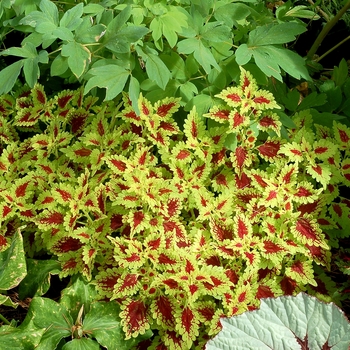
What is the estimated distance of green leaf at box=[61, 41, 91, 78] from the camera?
1.61 m

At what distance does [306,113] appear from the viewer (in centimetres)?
195

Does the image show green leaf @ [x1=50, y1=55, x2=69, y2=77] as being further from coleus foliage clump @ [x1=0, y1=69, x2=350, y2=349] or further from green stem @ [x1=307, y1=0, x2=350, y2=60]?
green stem @ [x1=307, y1=0, x2=350, y2=60]

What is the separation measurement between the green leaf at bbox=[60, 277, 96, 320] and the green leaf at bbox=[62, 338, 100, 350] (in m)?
0.12

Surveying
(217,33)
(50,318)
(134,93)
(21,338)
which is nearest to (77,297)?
(50,318)

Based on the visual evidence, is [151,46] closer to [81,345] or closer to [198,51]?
[198,51]

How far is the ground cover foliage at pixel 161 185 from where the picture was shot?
163 centimetres

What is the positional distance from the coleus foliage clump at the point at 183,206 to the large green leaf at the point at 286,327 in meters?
0.51

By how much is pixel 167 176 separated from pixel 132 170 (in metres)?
Answer: 0.16

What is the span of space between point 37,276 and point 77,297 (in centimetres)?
17

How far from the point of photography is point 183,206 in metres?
1.79

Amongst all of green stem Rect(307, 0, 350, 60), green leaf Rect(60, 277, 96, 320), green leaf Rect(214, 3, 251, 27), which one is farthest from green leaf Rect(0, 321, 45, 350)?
green stem Rect(307, 0, 350, 60)

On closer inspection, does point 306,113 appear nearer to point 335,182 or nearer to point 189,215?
point 335,182

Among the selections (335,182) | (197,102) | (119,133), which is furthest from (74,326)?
(335,182)

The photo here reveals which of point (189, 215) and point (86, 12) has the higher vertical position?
point (86, 12)
